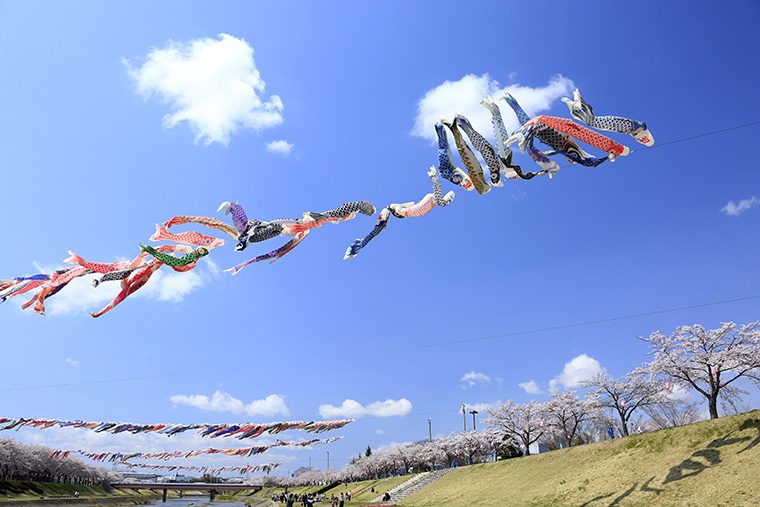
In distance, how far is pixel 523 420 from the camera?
5375 centimetres

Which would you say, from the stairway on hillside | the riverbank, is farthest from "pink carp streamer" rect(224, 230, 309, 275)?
the riverbank

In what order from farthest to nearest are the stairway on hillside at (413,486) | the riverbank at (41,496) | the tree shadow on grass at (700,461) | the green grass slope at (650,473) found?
the riverbank at (41,496), the stairway on hillside at (413,486), the tree shadow on grass at (700,461), the green grass slope at (650,473)

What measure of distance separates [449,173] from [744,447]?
17711 millimetres

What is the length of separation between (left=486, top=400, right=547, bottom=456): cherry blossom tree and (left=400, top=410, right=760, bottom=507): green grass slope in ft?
57.6

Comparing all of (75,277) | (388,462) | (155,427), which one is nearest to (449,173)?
(75,277)

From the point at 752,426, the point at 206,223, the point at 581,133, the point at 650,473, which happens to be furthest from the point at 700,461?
the point at 206,223

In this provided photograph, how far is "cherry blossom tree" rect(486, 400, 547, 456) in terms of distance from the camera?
171 ft

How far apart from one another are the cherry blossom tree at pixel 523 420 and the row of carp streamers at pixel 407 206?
4437 cm

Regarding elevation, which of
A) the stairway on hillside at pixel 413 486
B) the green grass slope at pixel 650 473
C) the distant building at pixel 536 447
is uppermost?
the green grass slope at pixel 650 473

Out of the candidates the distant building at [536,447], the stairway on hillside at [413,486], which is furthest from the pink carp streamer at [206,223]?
the distant building at [536,447]

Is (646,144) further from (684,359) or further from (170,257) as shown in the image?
(684,359)

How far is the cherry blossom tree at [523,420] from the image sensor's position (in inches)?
2052

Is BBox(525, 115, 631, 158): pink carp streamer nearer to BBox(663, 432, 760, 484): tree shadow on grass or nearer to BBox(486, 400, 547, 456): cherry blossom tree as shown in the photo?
BBox(663, 432, 760, 484): tree shadow on grass

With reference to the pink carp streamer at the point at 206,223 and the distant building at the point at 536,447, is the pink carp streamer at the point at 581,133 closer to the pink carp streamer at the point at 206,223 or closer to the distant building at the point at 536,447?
the pink carp streamer at the point at 206,223
